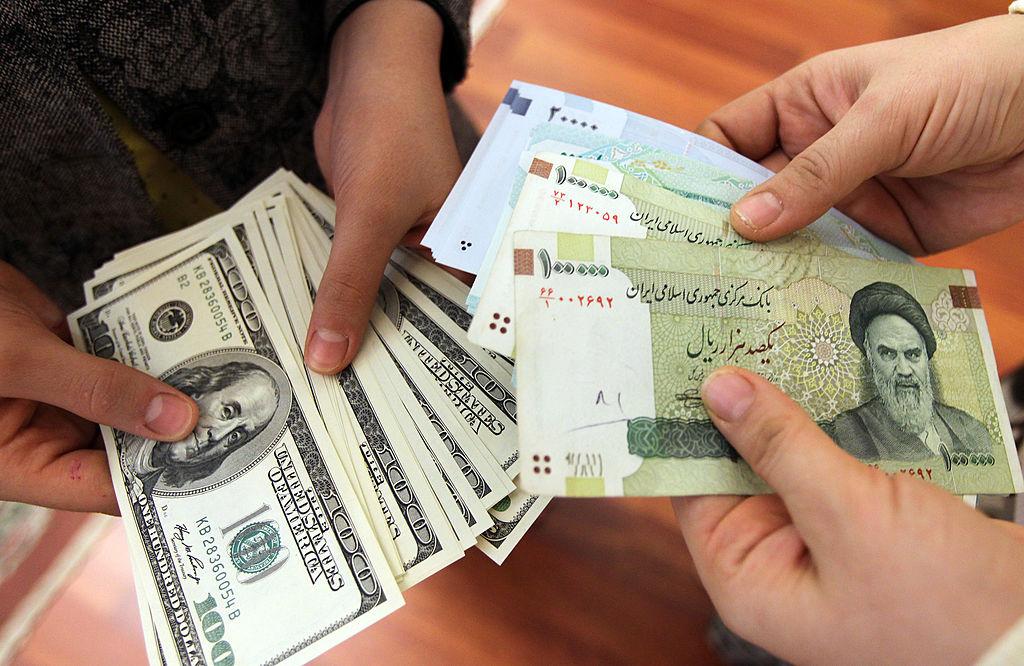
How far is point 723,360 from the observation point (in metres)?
0.59

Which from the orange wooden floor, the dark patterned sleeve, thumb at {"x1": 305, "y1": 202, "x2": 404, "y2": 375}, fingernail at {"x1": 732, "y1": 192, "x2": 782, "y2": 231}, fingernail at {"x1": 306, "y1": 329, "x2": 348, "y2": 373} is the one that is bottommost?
the orange wooden floor

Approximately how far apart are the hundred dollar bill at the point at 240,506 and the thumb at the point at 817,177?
0.51 metres

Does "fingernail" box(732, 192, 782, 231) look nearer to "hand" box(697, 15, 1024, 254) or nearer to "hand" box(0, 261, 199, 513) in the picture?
"hand" box(697, 15, 1024, 254)

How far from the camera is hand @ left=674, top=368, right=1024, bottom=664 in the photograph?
1.38ft

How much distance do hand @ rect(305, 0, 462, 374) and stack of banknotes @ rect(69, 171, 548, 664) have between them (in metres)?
0.07

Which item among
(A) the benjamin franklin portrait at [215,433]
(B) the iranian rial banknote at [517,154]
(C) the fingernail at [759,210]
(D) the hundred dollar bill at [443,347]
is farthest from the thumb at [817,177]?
(A) the benjamin franklin portrait at [215,433]

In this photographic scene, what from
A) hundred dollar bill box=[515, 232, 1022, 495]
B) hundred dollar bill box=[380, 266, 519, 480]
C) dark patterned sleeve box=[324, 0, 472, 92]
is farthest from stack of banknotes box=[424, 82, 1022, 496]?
dark patterned sleeve box=[324, 0, 472, 92]

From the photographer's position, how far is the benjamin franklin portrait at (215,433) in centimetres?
69

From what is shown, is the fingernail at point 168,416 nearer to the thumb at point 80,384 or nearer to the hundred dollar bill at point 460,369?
the thumb at point 80,384

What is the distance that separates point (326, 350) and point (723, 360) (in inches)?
16.5

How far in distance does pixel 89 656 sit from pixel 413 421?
679mm

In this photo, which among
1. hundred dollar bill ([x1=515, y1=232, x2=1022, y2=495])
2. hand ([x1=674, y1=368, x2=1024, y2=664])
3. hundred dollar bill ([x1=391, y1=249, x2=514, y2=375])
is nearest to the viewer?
hand ([x1=674, y1=368, x2=1024, y2=664])

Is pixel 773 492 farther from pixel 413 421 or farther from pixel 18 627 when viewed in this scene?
pixel 18 627

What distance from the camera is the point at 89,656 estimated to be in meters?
0.91
